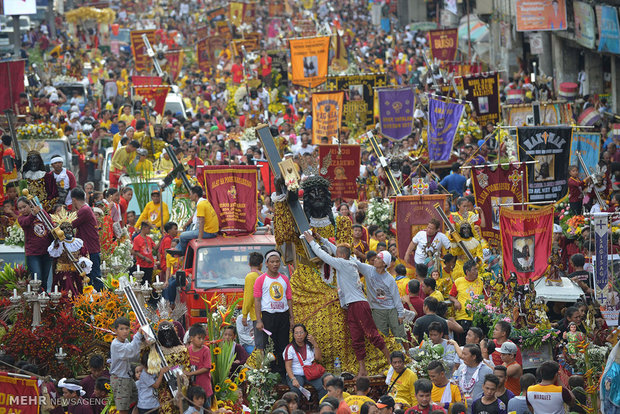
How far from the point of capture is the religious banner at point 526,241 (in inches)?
607

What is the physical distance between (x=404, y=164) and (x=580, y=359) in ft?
31.5

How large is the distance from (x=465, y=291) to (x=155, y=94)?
16.2m

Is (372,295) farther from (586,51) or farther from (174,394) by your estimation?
(586,51)

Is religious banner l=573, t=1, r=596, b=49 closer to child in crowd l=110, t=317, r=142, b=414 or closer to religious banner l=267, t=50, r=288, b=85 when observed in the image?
religious banner l=267, t=50, r=288, b=85

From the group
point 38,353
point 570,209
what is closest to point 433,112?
point 570,209

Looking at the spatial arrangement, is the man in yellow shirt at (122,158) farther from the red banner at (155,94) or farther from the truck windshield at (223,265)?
the red banner at (155,94)

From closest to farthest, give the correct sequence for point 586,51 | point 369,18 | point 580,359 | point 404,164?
point 580,359 → point 404,164 → point 586,51 → point 369,18

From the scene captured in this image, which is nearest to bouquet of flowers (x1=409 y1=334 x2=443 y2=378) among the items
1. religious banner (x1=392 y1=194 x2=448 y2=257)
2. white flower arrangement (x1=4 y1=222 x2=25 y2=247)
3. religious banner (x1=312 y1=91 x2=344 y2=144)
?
religious banner (x1=392 y1=194 x2=448 y2=257)

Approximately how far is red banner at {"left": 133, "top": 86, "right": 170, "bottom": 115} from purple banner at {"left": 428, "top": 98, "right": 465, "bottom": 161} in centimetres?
835

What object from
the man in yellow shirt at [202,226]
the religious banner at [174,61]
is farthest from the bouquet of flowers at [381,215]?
the religious banner at [174,61]

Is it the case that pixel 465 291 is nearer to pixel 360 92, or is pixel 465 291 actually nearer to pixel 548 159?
pixel 548 159

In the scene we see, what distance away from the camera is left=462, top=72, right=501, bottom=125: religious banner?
87.6 feet

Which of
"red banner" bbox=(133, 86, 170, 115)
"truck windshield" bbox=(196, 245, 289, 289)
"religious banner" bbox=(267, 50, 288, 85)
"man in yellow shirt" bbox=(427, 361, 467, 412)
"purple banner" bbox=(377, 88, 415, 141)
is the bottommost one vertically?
"man in yellow shirt" bbox=(427, 361, 467, 412)

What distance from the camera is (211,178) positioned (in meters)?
16.5
